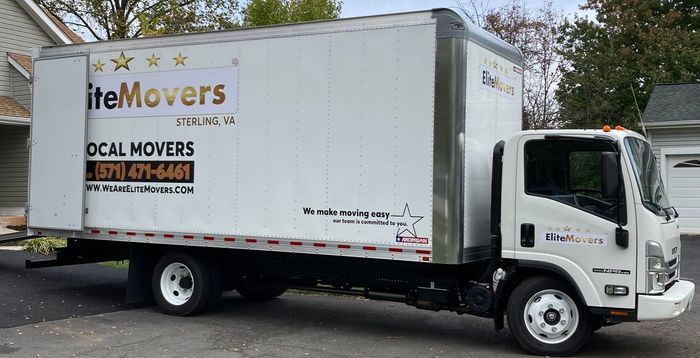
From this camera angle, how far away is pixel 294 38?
27.4 ft

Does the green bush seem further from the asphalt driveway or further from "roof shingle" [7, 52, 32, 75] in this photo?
the asphalt driveway

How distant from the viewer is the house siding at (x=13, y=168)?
62.7ft

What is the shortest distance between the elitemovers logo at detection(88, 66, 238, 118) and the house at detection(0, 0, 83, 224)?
10074mm

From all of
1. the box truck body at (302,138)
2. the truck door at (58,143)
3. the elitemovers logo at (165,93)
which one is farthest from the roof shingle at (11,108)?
the elitemovers logo at (165,93)

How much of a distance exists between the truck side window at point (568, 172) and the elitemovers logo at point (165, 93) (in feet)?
12.0

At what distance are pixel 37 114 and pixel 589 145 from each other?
24.4ft

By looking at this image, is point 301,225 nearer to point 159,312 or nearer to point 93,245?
point 159,312

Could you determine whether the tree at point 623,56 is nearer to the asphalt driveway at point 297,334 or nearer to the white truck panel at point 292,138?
the asphalt driveway at point 297,334

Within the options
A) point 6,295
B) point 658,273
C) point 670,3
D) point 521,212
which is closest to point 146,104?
point 6,295

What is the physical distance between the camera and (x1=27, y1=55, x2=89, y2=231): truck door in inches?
380

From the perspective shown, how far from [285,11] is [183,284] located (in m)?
24.7

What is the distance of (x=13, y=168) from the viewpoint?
19328 millimetres

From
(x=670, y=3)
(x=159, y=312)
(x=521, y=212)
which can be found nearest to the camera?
(x=521, y=212)

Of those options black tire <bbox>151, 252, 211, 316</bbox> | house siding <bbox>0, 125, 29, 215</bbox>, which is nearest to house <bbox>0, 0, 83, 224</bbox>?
house siding <bbox>0, 125, 29, 215</bbox>
